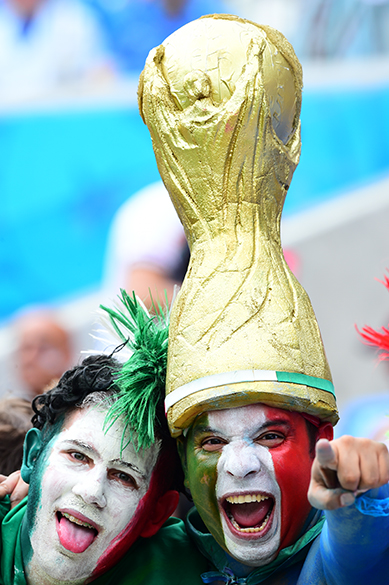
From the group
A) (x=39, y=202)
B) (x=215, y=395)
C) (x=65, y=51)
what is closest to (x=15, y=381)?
(x=215, y=395)

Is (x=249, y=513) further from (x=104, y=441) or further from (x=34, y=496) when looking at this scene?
(x=34, y=496)

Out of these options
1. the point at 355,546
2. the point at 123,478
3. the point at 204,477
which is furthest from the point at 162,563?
the point at 355,546

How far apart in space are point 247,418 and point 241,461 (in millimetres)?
91

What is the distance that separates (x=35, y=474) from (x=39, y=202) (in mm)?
4047

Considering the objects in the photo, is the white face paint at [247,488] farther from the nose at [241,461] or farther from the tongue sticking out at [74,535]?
the tongue sticking out at [74,535]

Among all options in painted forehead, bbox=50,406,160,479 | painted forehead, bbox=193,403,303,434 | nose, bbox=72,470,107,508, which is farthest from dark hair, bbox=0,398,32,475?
painted forehead, bbox=193,403,303,434

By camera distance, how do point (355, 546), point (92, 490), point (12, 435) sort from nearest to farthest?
1. point (355, 546)
2. point (92, 490)
3. point (12, 435)

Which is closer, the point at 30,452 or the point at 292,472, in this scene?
the point at 292,472

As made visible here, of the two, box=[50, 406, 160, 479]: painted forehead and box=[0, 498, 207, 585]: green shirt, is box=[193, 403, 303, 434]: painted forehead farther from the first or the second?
box=[0, 498, 207, 585]: green shirt

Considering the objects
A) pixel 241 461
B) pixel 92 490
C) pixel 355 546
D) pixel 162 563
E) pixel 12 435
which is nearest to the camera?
pixel 355 546

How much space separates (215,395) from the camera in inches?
62.8

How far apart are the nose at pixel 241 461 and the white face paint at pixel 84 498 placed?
279mm

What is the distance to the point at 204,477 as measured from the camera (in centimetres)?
163

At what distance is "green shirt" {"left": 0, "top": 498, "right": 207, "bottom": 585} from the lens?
1.81m
